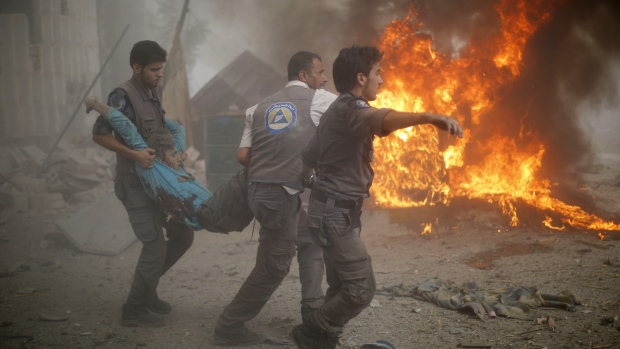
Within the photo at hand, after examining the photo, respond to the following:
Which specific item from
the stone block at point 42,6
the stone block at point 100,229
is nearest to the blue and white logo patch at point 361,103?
the stone block at point 100,229

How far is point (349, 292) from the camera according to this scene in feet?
12.5

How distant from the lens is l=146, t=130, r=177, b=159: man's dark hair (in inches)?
197

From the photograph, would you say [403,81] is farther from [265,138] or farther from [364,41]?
[265,138]

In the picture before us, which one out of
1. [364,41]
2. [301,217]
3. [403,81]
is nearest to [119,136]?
[301,217]

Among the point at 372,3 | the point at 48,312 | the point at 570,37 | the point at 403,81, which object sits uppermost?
the point at 372,3

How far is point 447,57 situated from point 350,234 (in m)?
6.22

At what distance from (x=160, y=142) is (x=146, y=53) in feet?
2.57

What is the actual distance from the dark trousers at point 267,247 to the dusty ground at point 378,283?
1.10ft

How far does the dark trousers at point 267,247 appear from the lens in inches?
170

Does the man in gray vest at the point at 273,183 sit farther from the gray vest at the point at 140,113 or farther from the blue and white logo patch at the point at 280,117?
the gray vest at the point at 140,113

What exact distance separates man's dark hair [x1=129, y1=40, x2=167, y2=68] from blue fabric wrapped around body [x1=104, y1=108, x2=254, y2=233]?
0.51 meters

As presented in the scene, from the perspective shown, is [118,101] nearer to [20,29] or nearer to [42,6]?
[20,29]

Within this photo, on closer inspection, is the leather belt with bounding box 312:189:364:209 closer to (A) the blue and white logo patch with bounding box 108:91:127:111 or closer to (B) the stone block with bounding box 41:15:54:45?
(A) the blue and white logo patch with bounding box 108:91:127:111

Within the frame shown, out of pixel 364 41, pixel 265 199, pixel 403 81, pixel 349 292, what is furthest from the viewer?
pixel 364 41
